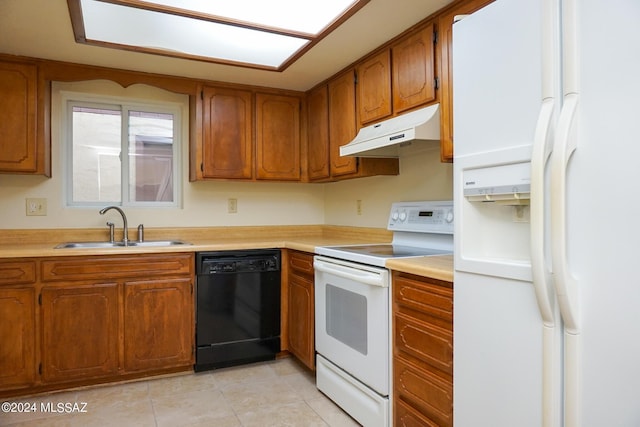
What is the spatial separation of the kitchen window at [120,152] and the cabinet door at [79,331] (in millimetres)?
862

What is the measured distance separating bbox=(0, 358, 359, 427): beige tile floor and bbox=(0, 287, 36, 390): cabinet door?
153mm

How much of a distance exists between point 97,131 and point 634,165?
131 inches

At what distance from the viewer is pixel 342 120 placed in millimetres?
2988

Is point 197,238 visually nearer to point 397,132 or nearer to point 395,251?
point 395,251

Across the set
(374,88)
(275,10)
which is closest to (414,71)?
(374,88)

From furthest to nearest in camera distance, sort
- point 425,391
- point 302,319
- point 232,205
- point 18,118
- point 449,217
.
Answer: point 232,205 < point 302,319 < point 18,118 < point 449,217 < point 425,391

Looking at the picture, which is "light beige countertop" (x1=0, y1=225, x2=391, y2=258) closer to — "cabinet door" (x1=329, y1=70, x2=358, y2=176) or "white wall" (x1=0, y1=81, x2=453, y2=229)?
"white wall" (x1=0, y1=81, x2=453, y2=229)

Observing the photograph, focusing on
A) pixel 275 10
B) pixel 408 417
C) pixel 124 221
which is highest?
pixel 275 10

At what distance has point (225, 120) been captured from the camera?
10.7 ft

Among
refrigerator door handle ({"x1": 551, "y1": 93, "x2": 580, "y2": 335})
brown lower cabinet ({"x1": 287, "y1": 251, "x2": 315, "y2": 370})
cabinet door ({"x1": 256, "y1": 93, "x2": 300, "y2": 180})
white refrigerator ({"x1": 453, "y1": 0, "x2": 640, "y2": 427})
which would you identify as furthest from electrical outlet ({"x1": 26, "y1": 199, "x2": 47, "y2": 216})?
refrigerator door handle ({"x1": 551, "y1": 93, "x2": 580, "y2": 335})

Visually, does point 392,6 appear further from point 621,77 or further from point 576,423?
point 576,423

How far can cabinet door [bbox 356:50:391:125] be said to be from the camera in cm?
250

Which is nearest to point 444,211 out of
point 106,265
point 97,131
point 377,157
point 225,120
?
point 377,157

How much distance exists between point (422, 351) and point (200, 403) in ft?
4.64
